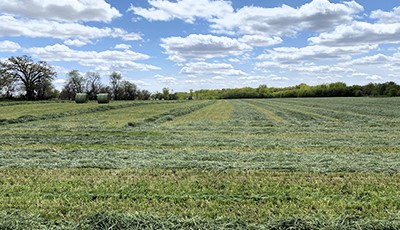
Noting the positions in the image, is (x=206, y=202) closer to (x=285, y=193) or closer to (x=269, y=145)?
(x=285, y=193)

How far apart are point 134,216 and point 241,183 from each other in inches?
116

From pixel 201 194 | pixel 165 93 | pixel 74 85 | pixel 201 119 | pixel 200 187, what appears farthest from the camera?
pixel 165 93

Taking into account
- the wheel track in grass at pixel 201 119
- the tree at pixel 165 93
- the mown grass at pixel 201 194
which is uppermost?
the tree at pixel 165 93

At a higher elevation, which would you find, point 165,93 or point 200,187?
point 165,93

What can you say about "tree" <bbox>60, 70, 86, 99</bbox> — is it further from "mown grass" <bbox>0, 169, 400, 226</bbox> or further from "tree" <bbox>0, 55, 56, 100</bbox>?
"mown grass" <bbox>0, 169, 400, 226</bbox>

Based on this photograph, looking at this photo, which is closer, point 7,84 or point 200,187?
point 200,187

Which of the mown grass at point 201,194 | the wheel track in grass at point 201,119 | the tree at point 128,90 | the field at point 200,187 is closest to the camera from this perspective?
the field at point 200,187

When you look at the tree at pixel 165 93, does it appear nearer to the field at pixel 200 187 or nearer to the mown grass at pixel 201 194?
the field at pixel 200 187

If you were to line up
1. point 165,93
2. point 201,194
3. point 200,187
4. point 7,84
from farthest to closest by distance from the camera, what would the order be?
point 165,93, point 7,84, point 200,187, point 201,194

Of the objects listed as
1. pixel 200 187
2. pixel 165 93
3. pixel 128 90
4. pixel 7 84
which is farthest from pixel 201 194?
pixel 165 93

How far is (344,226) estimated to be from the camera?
209 inches

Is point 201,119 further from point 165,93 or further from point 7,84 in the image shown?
point 165,93

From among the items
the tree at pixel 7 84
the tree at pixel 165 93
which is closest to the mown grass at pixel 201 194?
the tree at pixel 7 84

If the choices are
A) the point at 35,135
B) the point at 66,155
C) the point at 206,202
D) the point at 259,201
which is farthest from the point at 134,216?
the point at 35,135
